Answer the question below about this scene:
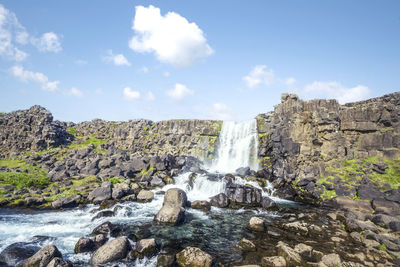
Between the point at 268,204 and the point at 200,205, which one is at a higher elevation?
the point at 268,204

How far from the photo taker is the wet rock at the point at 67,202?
2913cm

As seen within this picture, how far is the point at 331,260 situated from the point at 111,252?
55.9ft

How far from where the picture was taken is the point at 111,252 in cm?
1522

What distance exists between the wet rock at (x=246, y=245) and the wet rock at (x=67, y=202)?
26.2 m

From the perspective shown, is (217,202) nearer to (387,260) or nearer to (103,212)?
(103,212)

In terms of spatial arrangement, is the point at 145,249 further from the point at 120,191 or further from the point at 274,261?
the point at 120,191

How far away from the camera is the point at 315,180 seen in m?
39.5

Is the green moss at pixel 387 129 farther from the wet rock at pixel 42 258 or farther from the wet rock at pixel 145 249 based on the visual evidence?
the wet rock at pixel 42 258

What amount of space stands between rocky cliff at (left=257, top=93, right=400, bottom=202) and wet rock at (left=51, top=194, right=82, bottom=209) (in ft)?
128

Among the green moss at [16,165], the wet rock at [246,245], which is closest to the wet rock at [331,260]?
the wet rock at [246,245]

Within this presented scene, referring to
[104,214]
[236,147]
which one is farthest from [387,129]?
[104,214]

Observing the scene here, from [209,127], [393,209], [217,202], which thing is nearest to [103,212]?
[217,202]

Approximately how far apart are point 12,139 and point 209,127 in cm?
7116

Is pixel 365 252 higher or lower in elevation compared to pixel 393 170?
lower
